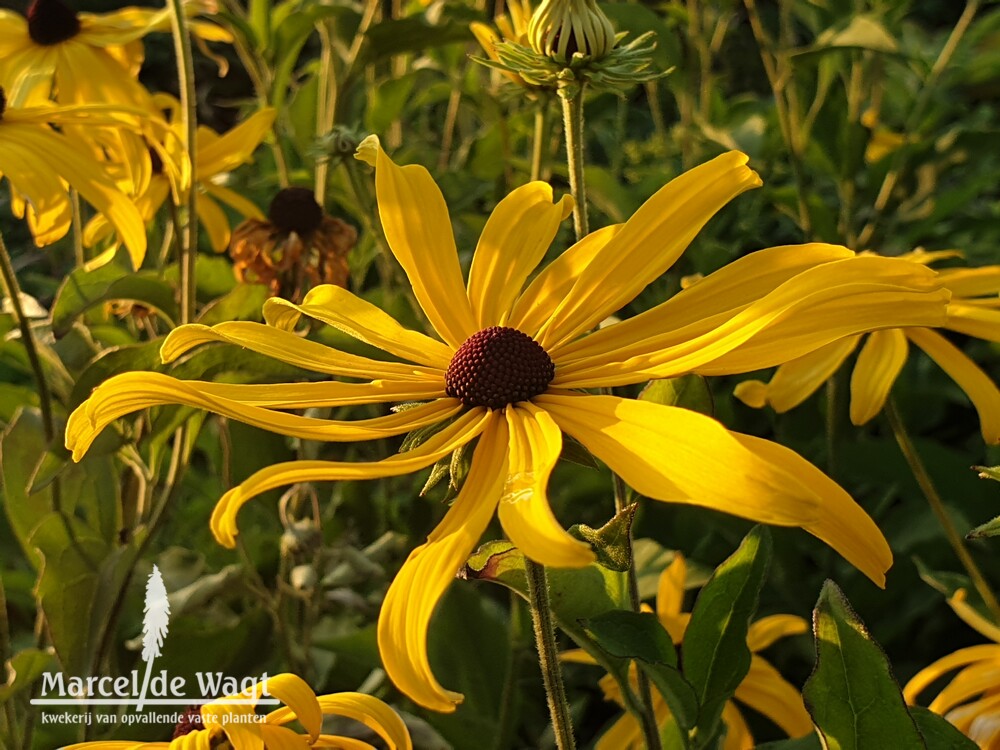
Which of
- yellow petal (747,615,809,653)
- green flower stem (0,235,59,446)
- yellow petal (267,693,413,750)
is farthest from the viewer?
yellow petal (747,615,809,653)

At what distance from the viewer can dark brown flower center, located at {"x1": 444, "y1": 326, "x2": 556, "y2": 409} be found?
0.58m

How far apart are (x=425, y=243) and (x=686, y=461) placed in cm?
28

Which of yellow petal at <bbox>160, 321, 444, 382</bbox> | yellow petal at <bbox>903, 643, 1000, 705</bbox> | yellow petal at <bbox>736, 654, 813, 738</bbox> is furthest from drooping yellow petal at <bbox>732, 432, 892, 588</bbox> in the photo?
yellow petal at <bbox>736, 654, 813, 738</bbox>

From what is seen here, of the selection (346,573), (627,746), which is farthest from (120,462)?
(627,746)

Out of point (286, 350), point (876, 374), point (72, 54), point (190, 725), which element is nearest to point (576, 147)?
point (286, 350)

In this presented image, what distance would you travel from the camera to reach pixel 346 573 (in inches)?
38.8

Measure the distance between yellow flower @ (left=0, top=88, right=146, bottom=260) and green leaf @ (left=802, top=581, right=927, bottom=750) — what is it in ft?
2.05

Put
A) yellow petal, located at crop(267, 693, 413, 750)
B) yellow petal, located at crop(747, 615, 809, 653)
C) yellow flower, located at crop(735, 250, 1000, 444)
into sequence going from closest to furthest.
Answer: yellow petal, located at crop(267, 693, 413, 750)
yellow flower, located at crop(735, 250, 1000, 444)
yellow petal, located at crop(747, 615, 809, 653)

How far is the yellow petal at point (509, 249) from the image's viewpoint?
0.68 meters

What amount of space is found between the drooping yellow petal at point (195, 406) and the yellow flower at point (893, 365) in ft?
0.91

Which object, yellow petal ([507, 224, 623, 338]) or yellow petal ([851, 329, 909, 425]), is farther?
yellow petal ([851, 329, 909, 425])

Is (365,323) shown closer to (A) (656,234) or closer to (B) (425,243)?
(B) (425,243)

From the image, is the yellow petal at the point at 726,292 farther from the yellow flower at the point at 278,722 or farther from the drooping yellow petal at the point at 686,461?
the yellow flower at the point at 278,722

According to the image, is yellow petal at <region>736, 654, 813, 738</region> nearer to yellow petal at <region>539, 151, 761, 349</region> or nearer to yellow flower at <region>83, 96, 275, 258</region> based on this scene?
yellow petal at <region>539, 151, 761, 349</region>
